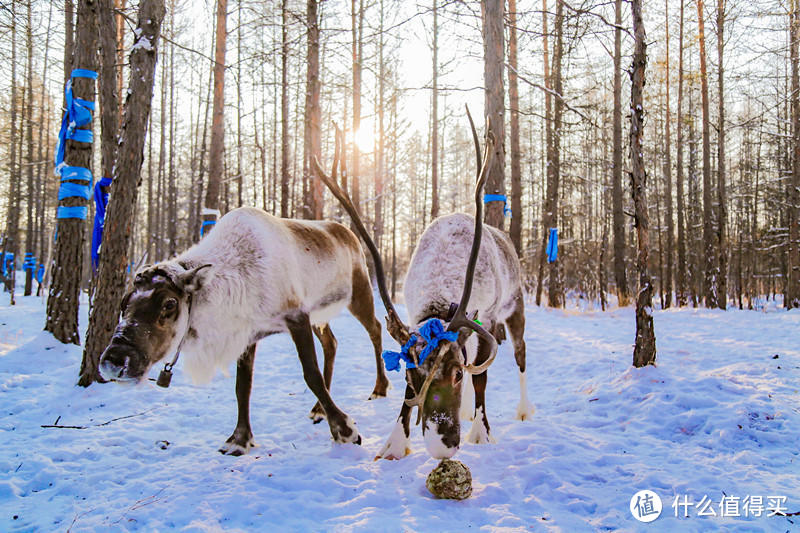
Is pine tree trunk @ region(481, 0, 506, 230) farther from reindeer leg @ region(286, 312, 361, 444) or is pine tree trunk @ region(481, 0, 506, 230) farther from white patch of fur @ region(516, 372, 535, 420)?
reindeer leg @ region(286, 312, 361, 444)

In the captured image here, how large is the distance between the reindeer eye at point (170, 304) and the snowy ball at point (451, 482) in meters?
1.90

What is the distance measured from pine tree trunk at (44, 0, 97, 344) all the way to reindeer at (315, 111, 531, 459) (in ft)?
13.7

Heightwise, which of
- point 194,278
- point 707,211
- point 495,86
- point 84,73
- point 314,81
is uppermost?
point 314,81

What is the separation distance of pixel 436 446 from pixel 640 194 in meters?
3.70

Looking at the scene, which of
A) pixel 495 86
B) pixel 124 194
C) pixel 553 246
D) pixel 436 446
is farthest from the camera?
pixel 553 246

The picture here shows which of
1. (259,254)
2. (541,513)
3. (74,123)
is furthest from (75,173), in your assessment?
(541,513)

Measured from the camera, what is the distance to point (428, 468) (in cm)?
287

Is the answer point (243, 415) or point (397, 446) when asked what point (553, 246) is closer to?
point (397, 446)

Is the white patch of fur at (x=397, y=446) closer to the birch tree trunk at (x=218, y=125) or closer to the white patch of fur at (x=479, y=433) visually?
the white patch of fur at (x=479, y=433)

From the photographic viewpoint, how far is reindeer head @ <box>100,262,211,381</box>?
2.51 m

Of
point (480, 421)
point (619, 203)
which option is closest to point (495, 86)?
point (480, 421)

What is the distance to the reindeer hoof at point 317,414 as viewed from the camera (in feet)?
13.0

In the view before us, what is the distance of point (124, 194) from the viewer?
4.51 m

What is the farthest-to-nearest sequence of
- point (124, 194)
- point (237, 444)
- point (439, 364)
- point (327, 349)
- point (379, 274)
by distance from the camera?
point (327, 349) → point (124, 194) → point (237, 444) → point (379, 274) → point (439, 364)
